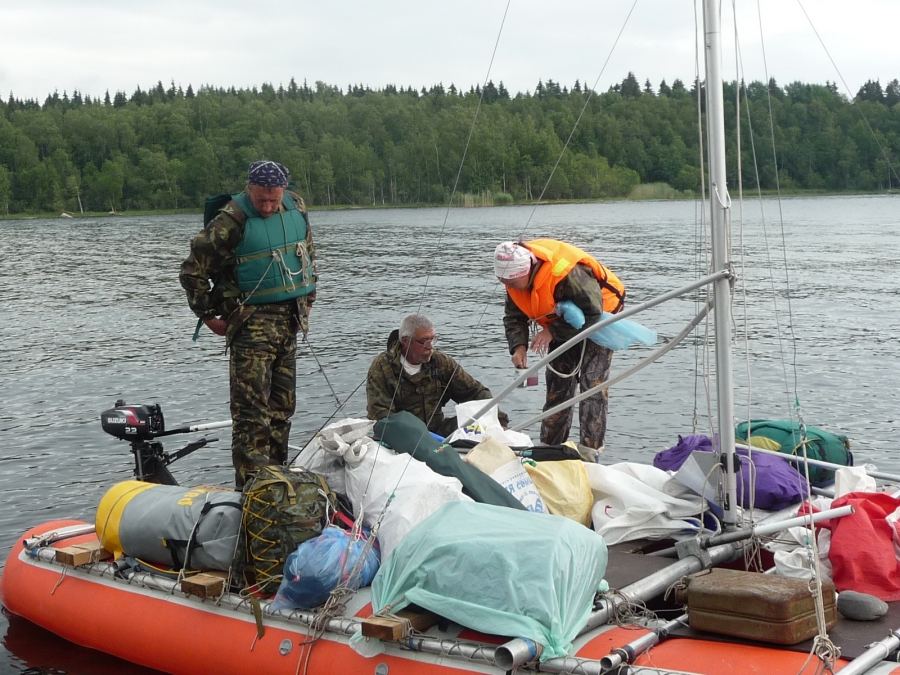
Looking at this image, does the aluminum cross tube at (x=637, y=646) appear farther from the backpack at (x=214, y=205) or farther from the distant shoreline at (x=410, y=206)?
the distant shoreline at (x=410, y=206)

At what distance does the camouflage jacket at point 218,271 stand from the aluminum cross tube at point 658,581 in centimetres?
324

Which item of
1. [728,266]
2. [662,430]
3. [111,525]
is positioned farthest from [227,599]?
[662,430]

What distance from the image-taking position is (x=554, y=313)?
280 inches

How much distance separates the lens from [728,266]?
4.93 metres

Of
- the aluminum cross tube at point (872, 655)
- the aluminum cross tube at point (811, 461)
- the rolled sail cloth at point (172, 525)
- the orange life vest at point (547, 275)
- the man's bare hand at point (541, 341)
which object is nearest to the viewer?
the aluminum cross tube at point (872, 655)

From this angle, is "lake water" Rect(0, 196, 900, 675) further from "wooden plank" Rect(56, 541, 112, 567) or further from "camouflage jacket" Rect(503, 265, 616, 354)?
"wooden plank" Rect(56, 541, 112, 567)

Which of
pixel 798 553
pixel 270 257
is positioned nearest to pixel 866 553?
pixel 798 553

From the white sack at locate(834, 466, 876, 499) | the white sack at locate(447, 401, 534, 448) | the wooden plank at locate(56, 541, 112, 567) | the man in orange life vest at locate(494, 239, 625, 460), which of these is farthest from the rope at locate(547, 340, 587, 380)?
the wooden plank at locate(56, 541, 112, 567)

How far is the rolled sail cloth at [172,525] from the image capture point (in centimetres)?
527

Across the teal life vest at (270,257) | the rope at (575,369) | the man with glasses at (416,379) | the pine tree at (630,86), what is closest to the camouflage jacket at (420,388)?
the man with glasses at (416,379)

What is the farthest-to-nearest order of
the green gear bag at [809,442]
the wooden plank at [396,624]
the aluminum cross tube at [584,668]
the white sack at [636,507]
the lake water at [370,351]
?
1. the lake water at [370,351]
2. the green gear bag at [809,442]
3. the white sack at [636,507]
4. the wooden plank at [396,624]
5. the aluminum cross tube at [584,668]

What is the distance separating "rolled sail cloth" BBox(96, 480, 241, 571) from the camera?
17.3ft

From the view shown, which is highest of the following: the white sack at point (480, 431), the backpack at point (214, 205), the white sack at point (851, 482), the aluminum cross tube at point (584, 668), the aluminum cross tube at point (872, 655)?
the backpack at point (214, 205)

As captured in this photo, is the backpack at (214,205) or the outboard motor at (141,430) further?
the outboard motor at (141,430)
